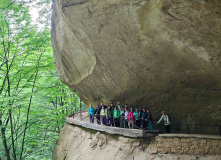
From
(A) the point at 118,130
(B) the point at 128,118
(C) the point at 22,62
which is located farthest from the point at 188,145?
(C) the point at 22,62

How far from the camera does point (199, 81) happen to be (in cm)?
877

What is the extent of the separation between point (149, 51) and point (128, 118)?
3.33 meters

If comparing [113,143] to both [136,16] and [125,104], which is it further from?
[136,16]

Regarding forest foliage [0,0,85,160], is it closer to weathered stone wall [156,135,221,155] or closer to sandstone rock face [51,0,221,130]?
sandstone rock face [51,0,221,130]

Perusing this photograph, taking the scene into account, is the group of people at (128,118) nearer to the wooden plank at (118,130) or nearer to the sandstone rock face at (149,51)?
the wooden plank at (118,130)

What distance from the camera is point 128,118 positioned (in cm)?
955

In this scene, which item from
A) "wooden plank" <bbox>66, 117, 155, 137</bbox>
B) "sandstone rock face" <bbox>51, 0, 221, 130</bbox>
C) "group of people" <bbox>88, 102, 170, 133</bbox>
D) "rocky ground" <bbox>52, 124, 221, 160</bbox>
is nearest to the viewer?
"sandstone rock face" <bbox>51, 0, 221, 130</bbox>

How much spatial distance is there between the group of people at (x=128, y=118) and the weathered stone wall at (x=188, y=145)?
41.4 inches

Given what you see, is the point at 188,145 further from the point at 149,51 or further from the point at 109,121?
the point at 109,121

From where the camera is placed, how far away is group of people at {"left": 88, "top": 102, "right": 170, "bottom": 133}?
939cm

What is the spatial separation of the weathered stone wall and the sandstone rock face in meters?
2.02

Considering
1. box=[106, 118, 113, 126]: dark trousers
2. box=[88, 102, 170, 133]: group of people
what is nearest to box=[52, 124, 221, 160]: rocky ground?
box=[106, 118, 113, 126]: dark trousers

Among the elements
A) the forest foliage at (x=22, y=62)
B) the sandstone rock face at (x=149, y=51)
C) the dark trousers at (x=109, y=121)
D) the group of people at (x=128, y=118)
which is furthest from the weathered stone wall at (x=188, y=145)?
the forest foliage at (x=22, y=62)

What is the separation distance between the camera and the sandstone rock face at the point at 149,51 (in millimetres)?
6328
